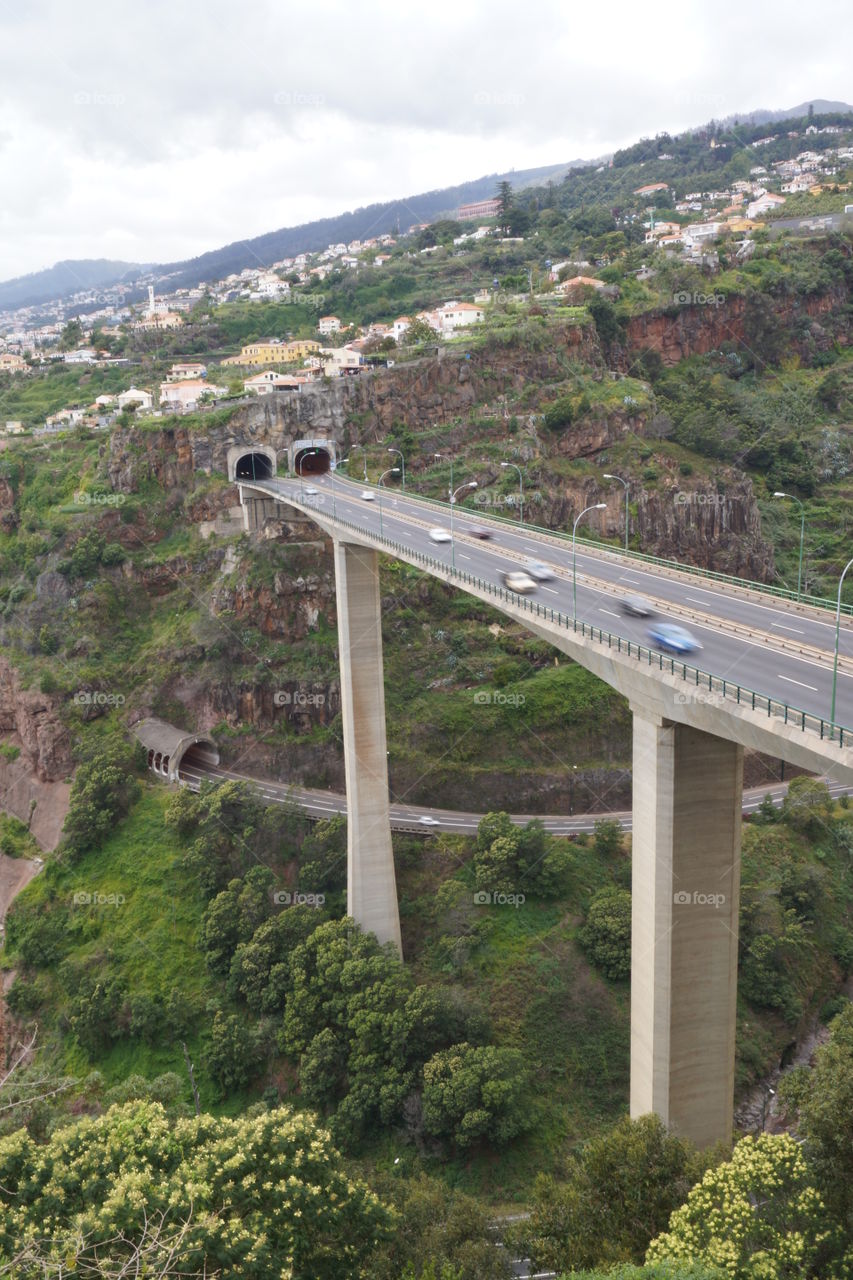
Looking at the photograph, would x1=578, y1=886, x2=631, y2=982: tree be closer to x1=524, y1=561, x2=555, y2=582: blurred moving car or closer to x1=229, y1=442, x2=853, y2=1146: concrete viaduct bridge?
x1=524, y1=561, x2=555, y2=582: blurred moving car

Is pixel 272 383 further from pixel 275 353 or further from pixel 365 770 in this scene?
pixel 365 770

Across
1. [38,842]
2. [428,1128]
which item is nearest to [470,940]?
[428,1128]

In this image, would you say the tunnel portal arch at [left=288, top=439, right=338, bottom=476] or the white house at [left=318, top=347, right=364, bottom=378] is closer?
the tunnel portal arch at [left=288, top=439, right=338, bottom=476]

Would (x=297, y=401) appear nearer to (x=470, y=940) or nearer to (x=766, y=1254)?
(x=470, y=940)

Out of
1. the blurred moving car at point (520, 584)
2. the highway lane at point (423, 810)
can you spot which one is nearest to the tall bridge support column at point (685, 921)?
the blurred moving car at point (520, 584)

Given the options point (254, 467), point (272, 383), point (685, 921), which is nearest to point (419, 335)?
point (272, 383)

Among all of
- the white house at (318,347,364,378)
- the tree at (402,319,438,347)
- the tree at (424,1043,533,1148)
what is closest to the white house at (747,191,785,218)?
the tree at (402,319,438,347)
